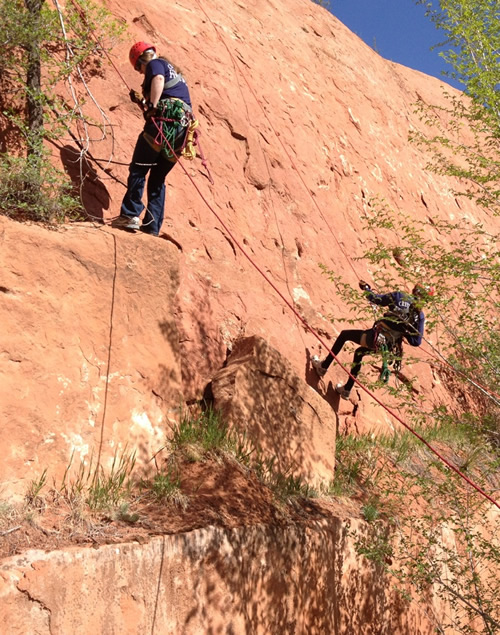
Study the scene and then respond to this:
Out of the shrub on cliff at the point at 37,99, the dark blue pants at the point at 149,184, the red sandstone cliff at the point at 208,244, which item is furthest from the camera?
the dark blue pants at the point at 149,184

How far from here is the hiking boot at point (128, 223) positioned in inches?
205

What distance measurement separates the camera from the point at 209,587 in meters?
3.96

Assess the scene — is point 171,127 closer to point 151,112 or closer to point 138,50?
point 151,112

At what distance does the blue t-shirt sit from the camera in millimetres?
5383

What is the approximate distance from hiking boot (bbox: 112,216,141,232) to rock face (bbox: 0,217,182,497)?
1.09 ft

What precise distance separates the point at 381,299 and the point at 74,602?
417cm

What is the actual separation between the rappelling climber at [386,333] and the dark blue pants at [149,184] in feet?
7.14

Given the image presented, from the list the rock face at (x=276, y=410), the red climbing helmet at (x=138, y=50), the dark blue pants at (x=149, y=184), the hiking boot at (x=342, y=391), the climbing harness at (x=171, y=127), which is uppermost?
the red climbing helmet at (x=138, y=50)

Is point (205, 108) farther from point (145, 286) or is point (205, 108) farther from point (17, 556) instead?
point (17, 556)

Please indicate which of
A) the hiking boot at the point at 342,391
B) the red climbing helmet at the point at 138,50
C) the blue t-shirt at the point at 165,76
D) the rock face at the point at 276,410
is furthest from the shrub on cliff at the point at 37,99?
the hiking boot at the point at 342,391

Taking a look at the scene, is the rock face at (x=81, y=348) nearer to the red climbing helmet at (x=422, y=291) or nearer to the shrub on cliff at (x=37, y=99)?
the shrub on cliff at (x=37, y=99)

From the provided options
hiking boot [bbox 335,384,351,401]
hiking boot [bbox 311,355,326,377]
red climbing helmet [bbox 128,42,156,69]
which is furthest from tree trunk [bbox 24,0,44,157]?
hiking boot [bbox 335,384,351,401]

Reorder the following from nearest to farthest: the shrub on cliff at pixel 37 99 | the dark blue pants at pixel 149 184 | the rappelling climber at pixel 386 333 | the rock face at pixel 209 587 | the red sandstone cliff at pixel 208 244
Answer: the rock face at pixel 209 587 < the red sandstone cliff at pixel 208 244 < the shrub on cliff at pixel 37 99 < the dark blue pants at pixel 149 184 < the rappelling climber at pixel 386 333

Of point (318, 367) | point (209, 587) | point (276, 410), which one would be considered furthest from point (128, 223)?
point (209, 587)
